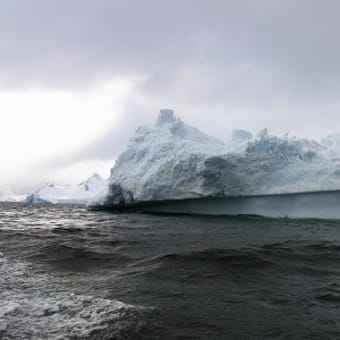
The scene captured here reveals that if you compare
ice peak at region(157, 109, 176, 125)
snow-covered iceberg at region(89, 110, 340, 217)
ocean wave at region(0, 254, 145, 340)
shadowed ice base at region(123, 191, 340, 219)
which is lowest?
ocean wave at region(0, 254, 145, 340)

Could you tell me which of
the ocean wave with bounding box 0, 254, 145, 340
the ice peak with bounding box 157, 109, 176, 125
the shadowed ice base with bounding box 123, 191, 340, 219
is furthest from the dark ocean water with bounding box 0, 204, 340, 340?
the ice peak with bounding box 157, 109, 176, 125

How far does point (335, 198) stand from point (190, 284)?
721 inches

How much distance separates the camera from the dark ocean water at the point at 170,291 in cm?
467

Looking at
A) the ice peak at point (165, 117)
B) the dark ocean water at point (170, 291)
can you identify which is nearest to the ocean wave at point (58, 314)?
the dark ocean water at point (170, 291)

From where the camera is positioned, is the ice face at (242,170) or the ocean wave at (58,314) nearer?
the ocean wave at (58,314)

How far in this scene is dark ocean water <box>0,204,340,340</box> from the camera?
4.67 m

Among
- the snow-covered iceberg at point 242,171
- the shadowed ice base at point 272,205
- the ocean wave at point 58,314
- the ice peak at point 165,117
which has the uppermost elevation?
the ice peak at point 165,117

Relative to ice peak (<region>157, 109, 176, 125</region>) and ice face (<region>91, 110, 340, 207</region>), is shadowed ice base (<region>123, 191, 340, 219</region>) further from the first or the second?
ice peak (<region>157, 109, 176, 125</region>)

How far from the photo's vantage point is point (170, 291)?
6.31 m

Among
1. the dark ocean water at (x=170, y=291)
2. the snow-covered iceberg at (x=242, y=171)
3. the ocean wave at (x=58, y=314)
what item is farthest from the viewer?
the snow-covered iceberg at (x=242, y=171)

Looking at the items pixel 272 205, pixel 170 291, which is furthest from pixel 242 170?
pixel 170 291

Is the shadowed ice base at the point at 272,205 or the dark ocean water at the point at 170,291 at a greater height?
the shadowed ice base at the point at 272,205

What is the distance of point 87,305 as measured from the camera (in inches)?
215

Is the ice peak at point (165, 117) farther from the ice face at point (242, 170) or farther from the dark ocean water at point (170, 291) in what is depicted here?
the dark ocean water at point (170, 291)
